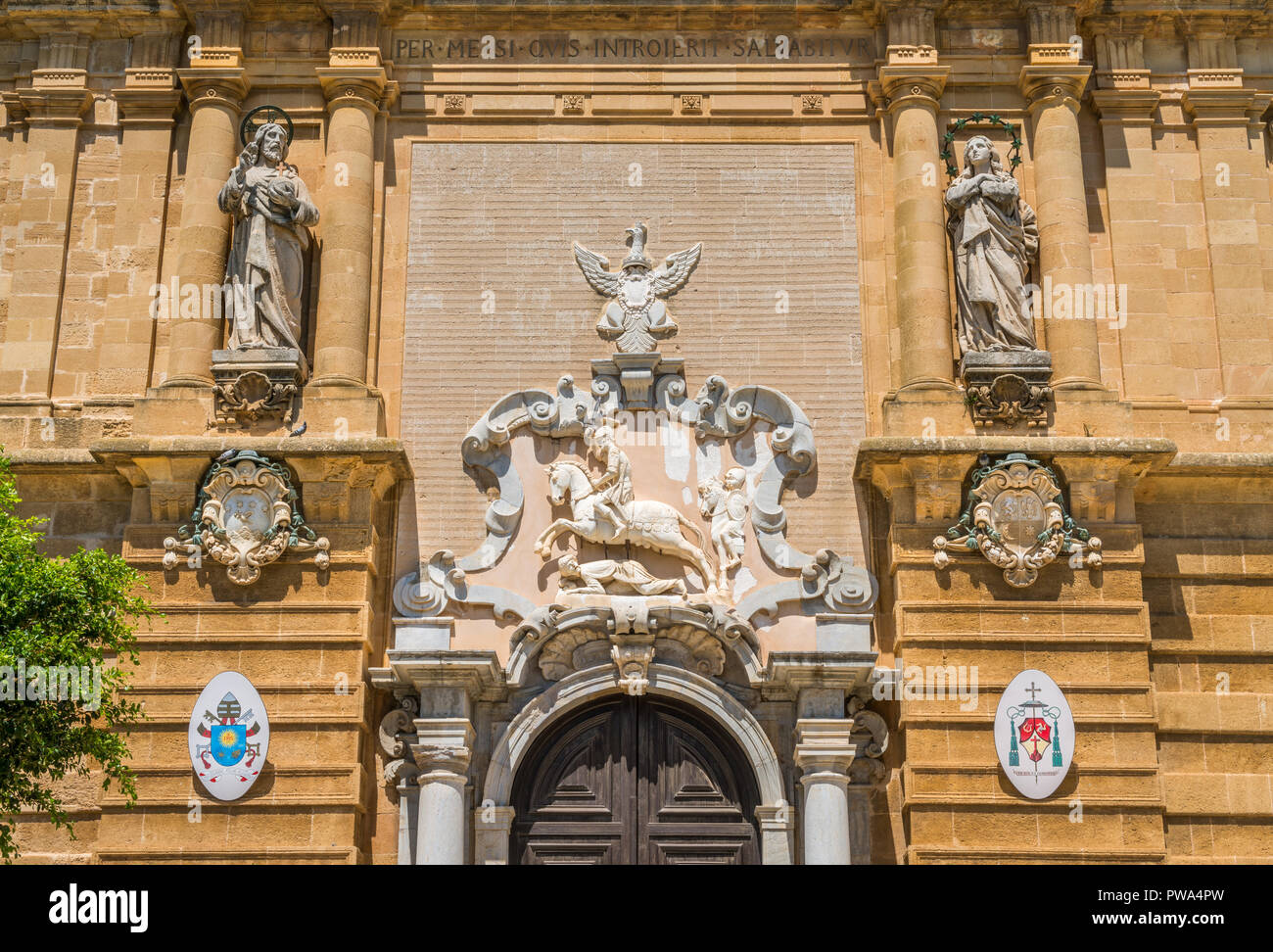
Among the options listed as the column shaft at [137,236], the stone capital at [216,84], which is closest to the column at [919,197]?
the stone capital at [216,84]

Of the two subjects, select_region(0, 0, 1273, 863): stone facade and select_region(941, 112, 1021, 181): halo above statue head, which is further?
Result: select_region(941, 112, 1021, 181): halo above statue head

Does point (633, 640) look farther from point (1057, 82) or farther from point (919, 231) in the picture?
point (1057, 82)

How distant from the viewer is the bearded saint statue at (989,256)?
54.6 ft

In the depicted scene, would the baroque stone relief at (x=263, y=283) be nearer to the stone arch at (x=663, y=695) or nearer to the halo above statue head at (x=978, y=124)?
the stone arch at (x=663, y=695)

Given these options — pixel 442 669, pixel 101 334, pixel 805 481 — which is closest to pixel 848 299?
pixel 805 481

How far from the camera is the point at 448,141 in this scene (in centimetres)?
1788

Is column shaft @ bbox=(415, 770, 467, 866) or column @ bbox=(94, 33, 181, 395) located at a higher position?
column @ bbox=(94, 33, 181, 395)

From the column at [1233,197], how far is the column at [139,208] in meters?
11.0

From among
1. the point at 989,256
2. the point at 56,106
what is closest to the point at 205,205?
the point at 56,106

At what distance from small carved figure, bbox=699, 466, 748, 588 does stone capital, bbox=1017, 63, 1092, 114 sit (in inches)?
203

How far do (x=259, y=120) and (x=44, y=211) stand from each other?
2.46m

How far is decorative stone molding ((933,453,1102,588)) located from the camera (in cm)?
1568

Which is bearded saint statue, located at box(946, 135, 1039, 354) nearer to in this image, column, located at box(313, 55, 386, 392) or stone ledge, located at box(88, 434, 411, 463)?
stone ledge, located at box(88, 434, 411, 463)

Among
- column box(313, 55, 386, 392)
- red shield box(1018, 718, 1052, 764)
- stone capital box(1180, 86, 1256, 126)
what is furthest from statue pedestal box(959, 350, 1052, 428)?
column box(313, 55, 386, 392)
